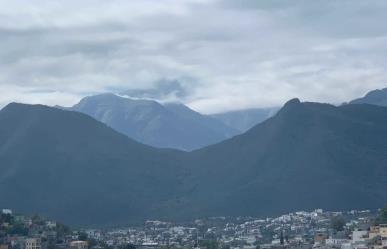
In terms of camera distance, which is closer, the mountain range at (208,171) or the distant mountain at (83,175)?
the mountain range at (208,171)

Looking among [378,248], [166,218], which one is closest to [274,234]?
[166,218]

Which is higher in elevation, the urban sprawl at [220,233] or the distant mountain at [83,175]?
the distant mountain at [83,175]

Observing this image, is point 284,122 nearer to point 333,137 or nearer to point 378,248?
point 333,137

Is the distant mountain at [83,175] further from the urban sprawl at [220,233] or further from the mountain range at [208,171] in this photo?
the urban sprawl at [220,233]

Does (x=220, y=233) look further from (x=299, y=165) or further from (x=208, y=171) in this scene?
(x=208, y=171)

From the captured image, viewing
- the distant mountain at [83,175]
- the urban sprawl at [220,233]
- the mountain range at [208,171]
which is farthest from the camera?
the distant mountain at [83,175]

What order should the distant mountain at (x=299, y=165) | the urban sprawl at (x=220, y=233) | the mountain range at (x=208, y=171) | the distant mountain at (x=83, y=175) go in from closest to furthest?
1. the urban sprawl at (x=220, y=233)
2. the distant mountain at (x=299, y=165)
3. the mountain range at (x=208, y=171)
4. the distant mountain at (x=83, y=175)

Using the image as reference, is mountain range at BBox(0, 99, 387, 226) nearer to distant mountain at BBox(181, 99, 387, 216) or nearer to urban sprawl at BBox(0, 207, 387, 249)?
distant mountain at BBox(181, 99, 387, 216)

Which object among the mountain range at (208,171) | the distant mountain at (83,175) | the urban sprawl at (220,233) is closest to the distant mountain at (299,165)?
the mountain range at (208,171)
